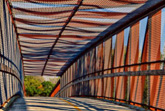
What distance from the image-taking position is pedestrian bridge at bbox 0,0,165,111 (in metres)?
12.0

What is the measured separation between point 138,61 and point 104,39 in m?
6.63

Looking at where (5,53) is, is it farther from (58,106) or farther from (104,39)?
(104,39)

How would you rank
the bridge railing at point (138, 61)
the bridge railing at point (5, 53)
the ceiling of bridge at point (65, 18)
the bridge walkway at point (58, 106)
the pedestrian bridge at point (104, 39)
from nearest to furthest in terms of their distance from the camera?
the bridge railing at point (5, 53) → the bridge walkway at point (58, 106) → the pedestrian bridge at point (104, 39) → the ceiling of bridge at point (65, 18) → the bridge railing at point (138, 61)

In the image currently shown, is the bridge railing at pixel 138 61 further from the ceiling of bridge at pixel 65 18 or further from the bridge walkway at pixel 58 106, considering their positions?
the bridge walkway at pixel 58 106

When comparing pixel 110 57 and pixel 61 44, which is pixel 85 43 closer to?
pixel 61 44

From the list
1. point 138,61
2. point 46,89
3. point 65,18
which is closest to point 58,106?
point 65,18

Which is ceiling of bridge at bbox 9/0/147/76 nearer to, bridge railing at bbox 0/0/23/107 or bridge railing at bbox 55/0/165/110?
bridge railing at bbox 0/0/23/107

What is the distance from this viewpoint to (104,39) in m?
21.2

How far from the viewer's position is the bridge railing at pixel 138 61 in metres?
12.2

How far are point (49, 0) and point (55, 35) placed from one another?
883cm

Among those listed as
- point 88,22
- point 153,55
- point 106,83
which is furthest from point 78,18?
point 106,83

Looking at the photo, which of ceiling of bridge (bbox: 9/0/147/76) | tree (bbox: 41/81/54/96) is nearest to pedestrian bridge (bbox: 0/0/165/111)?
ceiling of bridge (bbox: 9/0/147/76)

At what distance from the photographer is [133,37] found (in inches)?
612

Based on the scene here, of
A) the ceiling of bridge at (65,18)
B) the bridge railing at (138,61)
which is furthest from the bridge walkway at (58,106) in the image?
the ceiling of bridge at (65,18)
